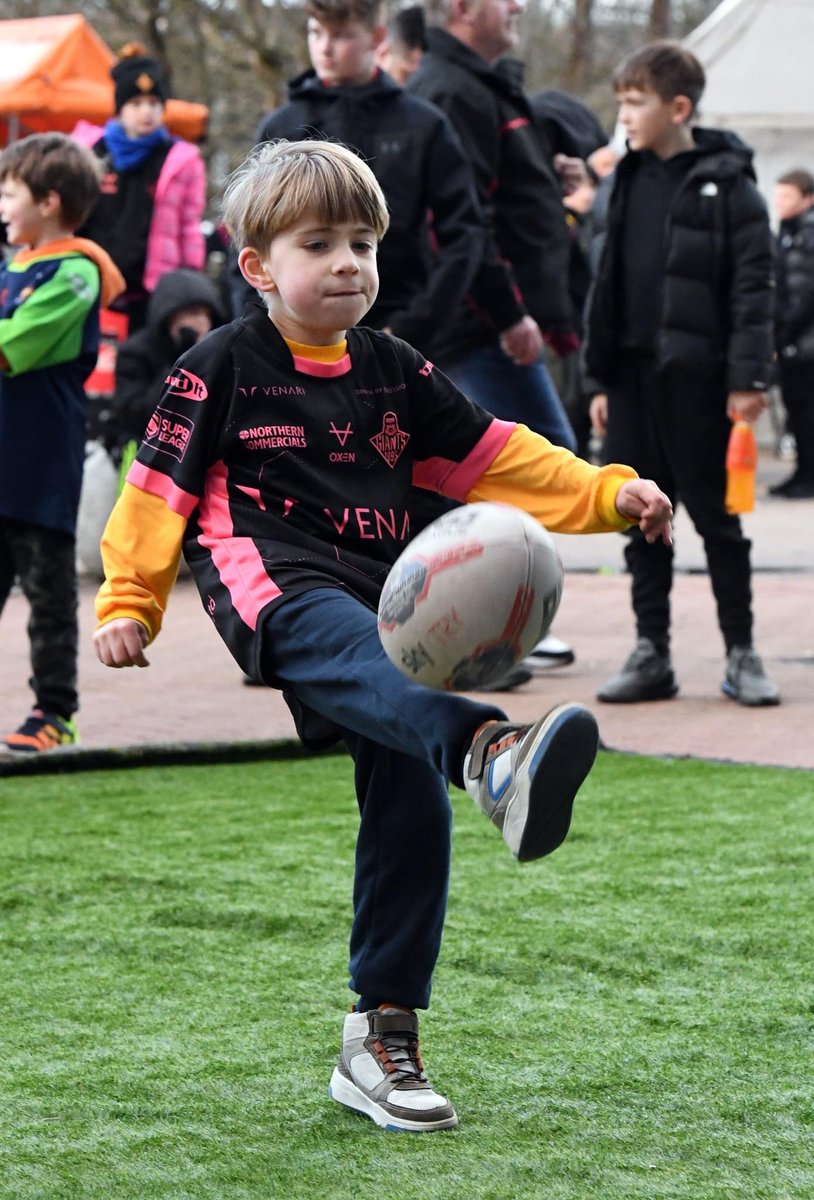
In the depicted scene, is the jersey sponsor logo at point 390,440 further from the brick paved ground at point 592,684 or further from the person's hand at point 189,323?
the person's hand at point 189,323

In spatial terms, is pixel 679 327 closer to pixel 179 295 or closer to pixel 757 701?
pixel 757 701

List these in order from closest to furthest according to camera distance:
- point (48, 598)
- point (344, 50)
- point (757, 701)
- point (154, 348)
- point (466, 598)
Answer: point (466, 598) < point (48, 598) < point (344, 50) < point (757, 701) < point (154, 348)

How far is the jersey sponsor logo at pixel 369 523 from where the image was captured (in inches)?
115

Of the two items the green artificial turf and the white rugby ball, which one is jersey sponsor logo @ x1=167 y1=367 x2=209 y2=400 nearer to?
the white rugby ball

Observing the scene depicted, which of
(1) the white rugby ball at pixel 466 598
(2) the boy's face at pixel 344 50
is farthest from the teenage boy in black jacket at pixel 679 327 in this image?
(1) the white rugby ball at pixel 466 598

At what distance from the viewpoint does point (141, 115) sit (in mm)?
9039

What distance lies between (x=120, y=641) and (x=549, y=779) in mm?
809

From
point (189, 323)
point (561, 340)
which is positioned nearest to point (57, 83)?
point (189, 323)

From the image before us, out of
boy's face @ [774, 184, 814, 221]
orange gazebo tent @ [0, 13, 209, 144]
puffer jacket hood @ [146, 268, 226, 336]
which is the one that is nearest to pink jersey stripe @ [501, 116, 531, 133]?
puffer jacket hood @ [146, 268, 226, 336]

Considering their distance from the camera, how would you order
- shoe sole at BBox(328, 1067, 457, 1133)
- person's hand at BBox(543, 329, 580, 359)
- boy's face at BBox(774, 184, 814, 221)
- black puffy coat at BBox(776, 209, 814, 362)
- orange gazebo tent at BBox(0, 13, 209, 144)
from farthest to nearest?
orange gazebo tent at BBox(0, 13, 209, 144)
boy's face at BBox(774, 184, 814, 221)
black puffy coat at BBox(776, 209, 814, 362)
person's hand at BBox(543, 329, 580, 359)
shoe sole at BBox(328, 1067, 457, 1133)

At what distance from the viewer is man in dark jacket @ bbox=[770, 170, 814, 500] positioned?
44.6ft

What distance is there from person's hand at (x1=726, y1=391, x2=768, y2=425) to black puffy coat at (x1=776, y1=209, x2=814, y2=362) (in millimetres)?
7570

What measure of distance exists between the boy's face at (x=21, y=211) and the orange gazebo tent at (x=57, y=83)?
9.25 m

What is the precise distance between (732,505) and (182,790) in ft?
7.20
